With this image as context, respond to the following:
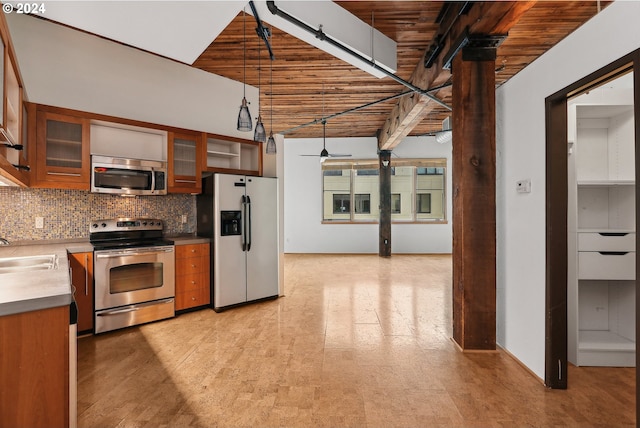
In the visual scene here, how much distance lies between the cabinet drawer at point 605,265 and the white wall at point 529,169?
1.70ft

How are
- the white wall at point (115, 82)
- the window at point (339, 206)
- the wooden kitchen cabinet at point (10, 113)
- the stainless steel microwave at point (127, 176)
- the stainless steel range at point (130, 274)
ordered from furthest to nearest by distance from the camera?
the window at point (339, 206) → the stainless steel microwave at point (127, 176) → the stainless steel range at point (130, 274) → the white wall at point (115, 82) → the wooden kitchen cabinet at point (10, 113)

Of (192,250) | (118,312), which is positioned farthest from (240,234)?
(118,312)

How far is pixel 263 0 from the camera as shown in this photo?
2578mm

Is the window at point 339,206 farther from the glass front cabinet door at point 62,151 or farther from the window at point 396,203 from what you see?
the glass front cabinet door at point 62,151

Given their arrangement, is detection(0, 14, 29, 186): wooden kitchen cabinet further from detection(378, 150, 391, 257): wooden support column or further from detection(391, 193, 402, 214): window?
detection(391, 193, 402, 214): window

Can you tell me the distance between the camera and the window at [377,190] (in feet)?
30.4

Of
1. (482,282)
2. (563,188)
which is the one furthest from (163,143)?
(563,188)

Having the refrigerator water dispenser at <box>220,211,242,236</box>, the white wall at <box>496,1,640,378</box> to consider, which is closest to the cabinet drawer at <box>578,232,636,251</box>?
the white wall at <box>496,1,640,378</box>

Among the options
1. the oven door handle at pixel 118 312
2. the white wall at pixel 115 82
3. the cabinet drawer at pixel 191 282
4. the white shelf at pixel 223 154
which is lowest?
the oven door handle at pixel 118 312

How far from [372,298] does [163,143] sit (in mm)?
3561

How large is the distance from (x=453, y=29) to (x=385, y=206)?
5.99 meters

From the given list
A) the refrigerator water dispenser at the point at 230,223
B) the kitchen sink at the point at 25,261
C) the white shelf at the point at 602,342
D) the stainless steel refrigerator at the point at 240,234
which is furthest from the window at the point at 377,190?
the kitchen sink at the point at 25,261

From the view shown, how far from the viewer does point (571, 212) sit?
9.07 ft

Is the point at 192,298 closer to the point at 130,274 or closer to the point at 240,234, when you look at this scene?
the point at 130,274
